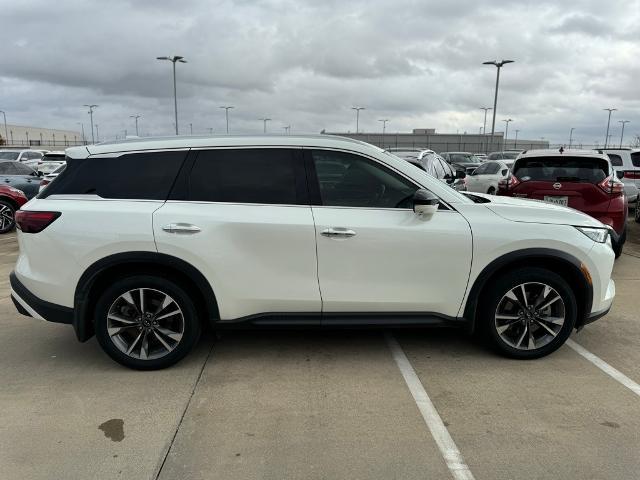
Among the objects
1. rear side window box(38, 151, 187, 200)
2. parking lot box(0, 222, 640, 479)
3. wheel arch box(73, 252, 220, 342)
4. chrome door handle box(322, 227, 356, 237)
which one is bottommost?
parking lot box(0, 222, 640, 479)

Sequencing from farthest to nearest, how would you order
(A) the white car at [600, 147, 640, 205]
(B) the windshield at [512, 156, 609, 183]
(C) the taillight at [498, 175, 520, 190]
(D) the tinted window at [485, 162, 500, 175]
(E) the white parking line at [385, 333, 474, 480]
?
1. (D) the tinted window at [485, 162, 500, 175]
2. (A) the white car at [600, 147, 640, 205]
3. (C) the taillight at [498, 175, 520, 190]
4. (B) the windshield at [512, 156, 609, 183]
5. (E) the white parking line at [385, 333, 474, 480]

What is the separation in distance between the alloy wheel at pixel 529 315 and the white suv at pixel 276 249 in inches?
0.4

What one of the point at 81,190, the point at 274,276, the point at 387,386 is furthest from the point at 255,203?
the point at 387,386

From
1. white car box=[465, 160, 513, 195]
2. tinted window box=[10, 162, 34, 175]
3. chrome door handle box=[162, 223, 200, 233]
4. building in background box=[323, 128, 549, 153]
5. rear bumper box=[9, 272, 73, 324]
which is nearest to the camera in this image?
chrome door handle box=[162, 223, 200, 233]

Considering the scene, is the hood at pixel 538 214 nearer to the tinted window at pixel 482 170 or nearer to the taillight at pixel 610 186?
the taillight at pixel 610 186

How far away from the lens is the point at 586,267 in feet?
13.0

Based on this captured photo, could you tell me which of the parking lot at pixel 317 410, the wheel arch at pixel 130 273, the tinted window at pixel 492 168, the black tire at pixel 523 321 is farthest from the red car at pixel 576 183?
the tinted window at pixel 492 168

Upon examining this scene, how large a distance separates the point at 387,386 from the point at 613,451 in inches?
56.7

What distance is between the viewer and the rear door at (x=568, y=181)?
6887 millimetres

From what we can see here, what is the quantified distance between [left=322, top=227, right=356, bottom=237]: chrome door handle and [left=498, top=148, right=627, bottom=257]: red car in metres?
4.53

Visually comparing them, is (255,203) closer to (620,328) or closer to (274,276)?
(274,276)

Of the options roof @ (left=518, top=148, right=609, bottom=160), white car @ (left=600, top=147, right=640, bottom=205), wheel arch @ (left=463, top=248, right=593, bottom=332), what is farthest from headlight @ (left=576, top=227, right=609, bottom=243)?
white car @ (left=600, top=147, right=640, bottom=205)

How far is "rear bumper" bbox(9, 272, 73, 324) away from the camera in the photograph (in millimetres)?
3820

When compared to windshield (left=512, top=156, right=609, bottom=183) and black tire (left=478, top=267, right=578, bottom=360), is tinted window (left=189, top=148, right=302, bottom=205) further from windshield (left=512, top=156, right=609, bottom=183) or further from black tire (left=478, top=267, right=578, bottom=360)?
windshield (left=512, top=156, right=609, bottom=183)
